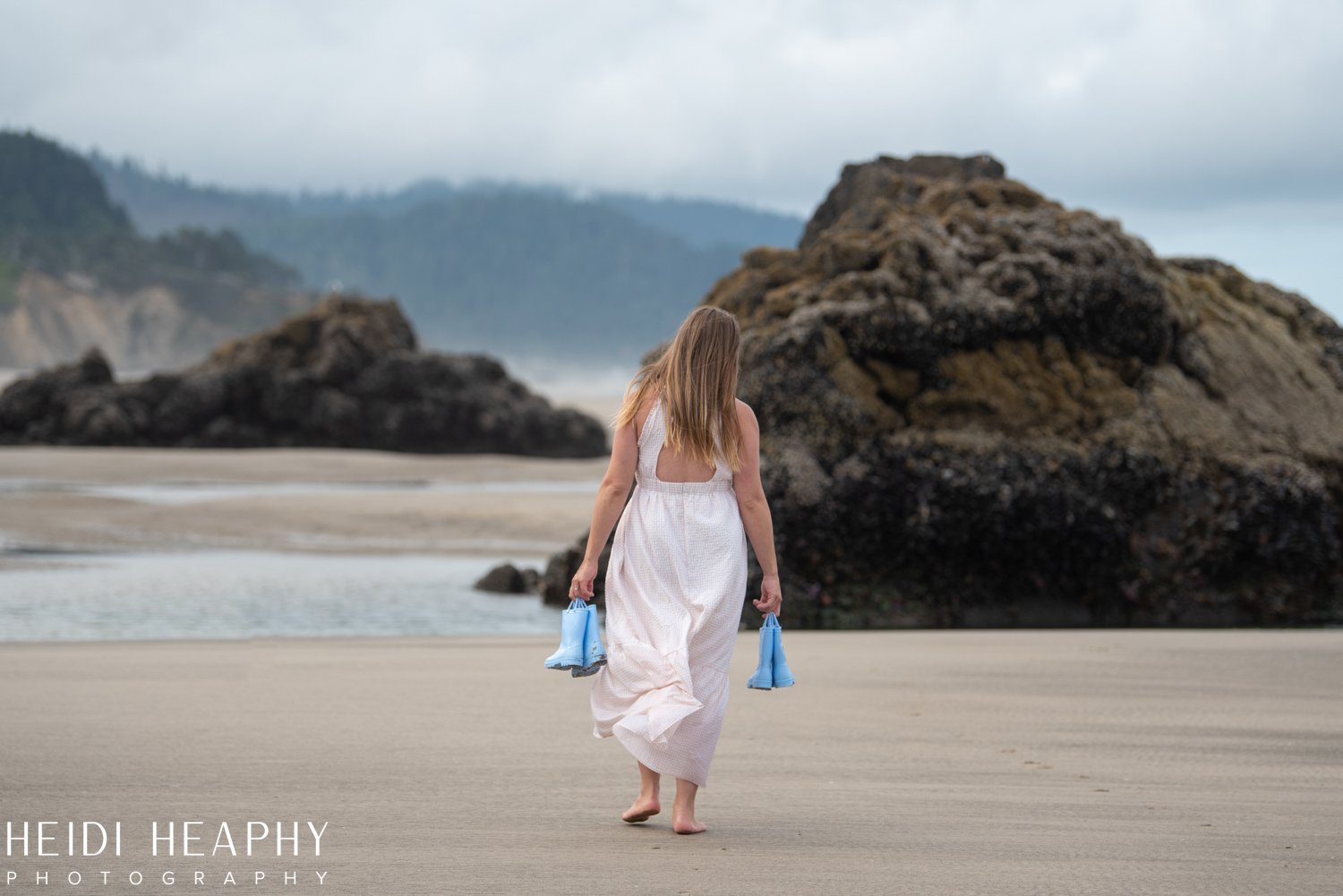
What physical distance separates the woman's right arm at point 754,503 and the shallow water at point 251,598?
5.90 metres

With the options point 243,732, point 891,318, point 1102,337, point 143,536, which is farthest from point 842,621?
point 143,536

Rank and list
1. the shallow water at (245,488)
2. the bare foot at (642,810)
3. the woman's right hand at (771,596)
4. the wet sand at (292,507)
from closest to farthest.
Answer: the bare foot at (642,810) < the woman's right hand at (771,596) < the wet sand at (292,507) < the shallow water at (245,488)

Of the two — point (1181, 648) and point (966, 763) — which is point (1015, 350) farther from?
point (966, 763)

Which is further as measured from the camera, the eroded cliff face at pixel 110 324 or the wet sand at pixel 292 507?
the eroded cliff face at pixel 110 324

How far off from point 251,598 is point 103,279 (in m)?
119

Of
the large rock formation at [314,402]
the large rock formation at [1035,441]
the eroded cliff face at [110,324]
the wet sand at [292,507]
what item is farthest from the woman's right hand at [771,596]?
the eroded cliff face at [110,324]

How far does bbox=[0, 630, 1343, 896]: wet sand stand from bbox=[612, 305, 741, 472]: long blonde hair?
1.28 metres

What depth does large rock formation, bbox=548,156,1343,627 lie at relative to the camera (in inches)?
437

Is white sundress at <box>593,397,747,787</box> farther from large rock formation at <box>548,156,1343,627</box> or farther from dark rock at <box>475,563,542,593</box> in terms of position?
dark rock at <box>475,563,542,593</box>

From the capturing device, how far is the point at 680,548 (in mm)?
5098

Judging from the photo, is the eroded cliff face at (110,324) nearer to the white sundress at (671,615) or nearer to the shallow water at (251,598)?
the shallow water at (251,598)

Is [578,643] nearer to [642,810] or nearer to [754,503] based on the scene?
[642,810]

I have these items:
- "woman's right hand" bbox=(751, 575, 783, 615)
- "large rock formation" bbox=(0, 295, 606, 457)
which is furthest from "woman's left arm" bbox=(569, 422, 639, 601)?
"large rock formation" bbox=(0, 295, 606, 457)

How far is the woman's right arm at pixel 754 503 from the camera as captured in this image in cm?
516
